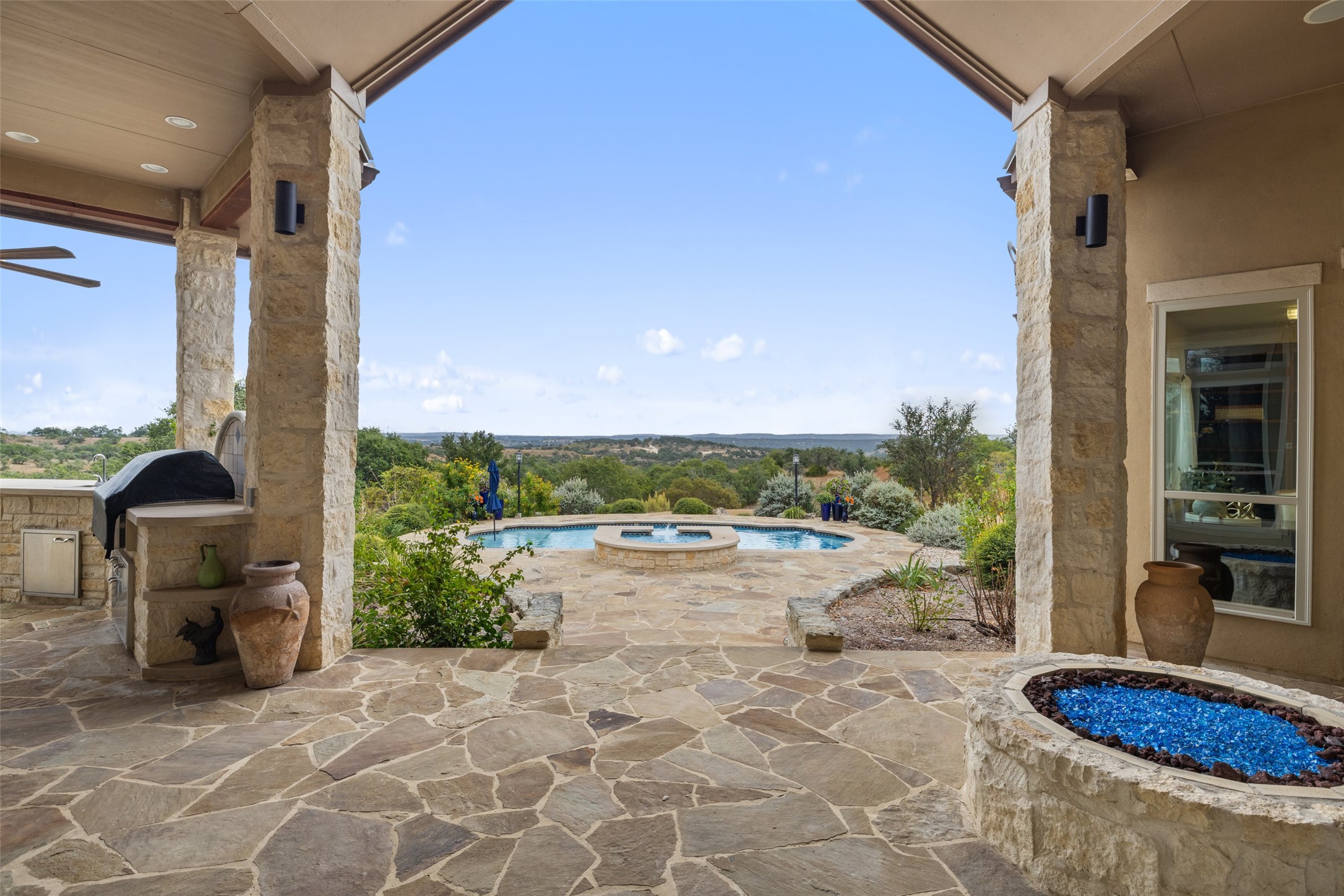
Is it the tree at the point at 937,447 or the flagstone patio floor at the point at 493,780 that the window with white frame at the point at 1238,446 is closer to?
the flagstone patio floor at the point at 493,780

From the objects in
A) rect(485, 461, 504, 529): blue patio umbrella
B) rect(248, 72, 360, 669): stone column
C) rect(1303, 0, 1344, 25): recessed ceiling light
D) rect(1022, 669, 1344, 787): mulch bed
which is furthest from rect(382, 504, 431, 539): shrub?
rect(1303, 0, 1344, 25): recessed ceiling light

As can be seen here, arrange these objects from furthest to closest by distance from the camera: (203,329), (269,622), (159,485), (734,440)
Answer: (734,440), (203,329), (159,485), (269,622)

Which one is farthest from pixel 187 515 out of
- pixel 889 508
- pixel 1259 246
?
pixel 889 508

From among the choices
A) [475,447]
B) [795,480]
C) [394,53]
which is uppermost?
[394,53]

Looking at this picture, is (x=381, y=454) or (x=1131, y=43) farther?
(x=381, y=454)

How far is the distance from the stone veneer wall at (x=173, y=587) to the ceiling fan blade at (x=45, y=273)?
8.79 feet

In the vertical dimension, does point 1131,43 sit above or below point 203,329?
above

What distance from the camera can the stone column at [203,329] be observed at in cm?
581

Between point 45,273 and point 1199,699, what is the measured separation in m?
7.79

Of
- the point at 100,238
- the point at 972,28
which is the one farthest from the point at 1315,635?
the point at 100,238

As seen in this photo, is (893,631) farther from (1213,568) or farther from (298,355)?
(298,355)

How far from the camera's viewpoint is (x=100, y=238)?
607 centimetres

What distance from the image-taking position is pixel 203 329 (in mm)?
5918

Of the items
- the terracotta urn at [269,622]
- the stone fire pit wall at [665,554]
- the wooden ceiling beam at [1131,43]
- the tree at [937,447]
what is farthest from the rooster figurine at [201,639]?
the tree at [937,447]
